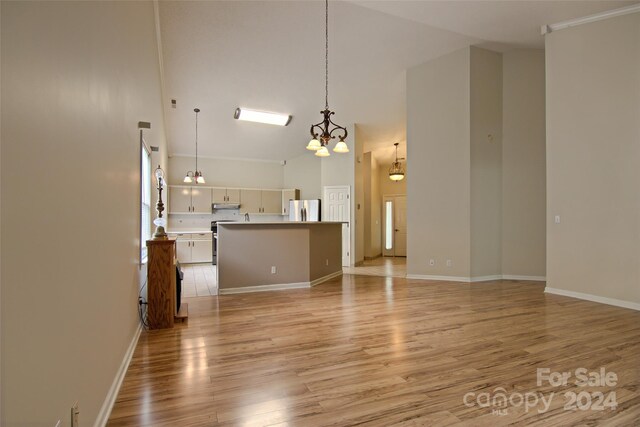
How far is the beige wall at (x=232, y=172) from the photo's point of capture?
31.9 ft

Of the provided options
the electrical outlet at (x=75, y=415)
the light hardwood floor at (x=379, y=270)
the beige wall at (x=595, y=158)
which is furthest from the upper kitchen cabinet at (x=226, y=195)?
the electrical outlet at (x=75, y=415)

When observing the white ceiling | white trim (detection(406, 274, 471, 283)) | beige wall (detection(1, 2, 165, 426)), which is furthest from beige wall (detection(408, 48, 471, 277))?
beige wall (detection(1, 2, 165, 426))

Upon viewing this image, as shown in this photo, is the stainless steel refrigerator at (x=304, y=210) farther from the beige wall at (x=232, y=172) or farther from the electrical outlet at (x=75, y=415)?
the electrical outlet at (x=75, y=415)

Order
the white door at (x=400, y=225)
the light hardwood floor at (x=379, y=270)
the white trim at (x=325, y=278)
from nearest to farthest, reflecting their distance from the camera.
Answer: the white trim at (x=325, y=278) → the light hardwood floor at (x=379, y=270) → the white door at (x=400, y=225)

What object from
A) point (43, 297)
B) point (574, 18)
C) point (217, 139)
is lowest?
point (43, 297)

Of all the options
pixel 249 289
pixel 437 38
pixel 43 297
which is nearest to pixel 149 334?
pixel 249 289

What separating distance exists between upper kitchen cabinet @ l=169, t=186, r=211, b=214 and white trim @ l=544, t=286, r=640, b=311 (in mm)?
8336

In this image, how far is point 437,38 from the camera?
5535 mm

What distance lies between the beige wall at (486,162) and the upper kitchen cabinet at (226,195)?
6707mm

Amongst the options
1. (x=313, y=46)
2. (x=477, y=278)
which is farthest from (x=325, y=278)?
(x=313, y=46)

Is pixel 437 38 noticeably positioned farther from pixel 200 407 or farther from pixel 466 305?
pixel 200 407

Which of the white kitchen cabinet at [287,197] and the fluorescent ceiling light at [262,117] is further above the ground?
the fluorescent ceiling light at [262,117]

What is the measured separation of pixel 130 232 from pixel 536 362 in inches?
133

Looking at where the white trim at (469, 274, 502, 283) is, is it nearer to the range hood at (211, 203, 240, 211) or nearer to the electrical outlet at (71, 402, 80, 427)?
the electrical outlet at (71, 402, 80, 427)
